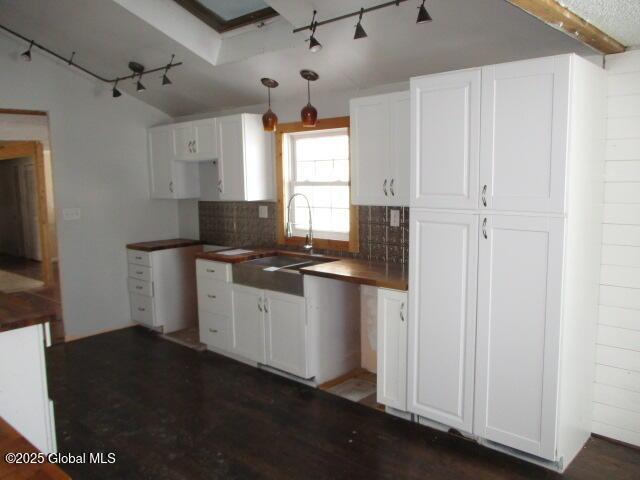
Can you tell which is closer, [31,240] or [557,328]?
[557,328]

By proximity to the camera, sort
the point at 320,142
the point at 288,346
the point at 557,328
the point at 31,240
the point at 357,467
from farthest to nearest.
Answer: the point at 31,240 < the point at 320,142 < the point at 288,346 < the point at 357,467 < the point at 557,328

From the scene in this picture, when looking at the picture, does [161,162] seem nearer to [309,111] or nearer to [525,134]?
[309,111]

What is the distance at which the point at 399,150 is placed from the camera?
129 inches

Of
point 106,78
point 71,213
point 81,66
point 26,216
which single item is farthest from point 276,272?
point 26,216

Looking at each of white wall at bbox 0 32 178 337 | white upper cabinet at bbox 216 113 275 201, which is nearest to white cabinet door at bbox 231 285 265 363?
white upper cabinet at bbox 216 113 275 201

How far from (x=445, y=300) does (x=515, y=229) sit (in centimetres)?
55

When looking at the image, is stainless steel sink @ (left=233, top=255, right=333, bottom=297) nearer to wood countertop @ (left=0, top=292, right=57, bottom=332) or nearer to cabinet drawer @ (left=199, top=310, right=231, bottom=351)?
cabinet drawer @ (left=199, top=310, right=231, bottom=351)

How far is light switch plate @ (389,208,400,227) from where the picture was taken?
3.67 meters

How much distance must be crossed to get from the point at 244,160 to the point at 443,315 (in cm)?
226

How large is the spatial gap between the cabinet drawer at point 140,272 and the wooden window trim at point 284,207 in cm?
136

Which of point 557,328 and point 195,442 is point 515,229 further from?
point 195,442

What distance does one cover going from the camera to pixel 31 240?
1070 cm

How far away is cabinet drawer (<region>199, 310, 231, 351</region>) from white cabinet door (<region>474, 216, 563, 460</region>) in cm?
218

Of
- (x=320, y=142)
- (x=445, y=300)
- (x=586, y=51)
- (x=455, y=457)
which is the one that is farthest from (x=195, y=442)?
(x=586, y=51)
